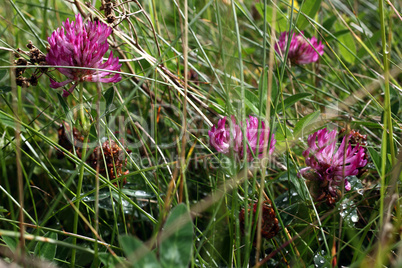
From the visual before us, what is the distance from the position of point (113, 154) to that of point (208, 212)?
0.95 ft

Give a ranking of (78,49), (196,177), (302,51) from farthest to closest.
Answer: (302,51) → (196,177) → (78,49)

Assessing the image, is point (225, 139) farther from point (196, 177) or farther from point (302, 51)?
point (302, 51)

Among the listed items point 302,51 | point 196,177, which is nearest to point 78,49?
point 196,177

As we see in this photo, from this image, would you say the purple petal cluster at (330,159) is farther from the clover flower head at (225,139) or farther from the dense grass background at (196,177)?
the clover flower head at (225,139)

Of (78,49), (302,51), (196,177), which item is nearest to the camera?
(78,49)

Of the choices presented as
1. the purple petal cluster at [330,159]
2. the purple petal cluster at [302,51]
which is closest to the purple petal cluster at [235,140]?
the purple petal cluster at [330,159]

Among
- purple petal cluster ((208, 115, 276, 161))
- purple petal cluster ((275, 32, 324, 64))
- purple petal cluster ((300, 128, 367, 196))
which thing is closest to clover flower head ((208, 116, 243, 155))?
purple petal cluster ((208, 115, 276, 161))

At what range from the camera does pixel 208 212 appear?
1059mm

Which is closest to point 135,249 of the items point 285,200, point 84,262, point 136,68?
point 84,262

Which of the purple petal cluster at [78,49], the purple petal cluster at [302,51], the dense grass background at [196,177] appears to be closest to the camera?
the dense grass background at [196,177]

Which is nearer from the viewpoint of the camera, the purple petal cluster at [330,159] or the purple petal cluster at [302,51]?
the purple petal cluster at [330,159]

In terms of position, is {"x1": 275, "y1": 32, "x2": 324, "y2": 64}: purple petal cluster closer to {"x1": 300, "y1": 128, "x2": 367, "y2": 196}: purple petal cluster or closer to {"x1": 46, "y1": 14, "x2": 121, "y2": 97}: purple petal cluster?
{"x1": 300, "y1": 128, "x2": 367, "y2": 196}: purple petal cluster

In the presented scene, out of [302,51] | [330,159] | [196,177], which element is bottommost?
[196,177]

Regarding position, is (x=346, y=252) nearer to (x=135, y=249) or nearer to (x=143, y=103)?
(x=135, y=249)
